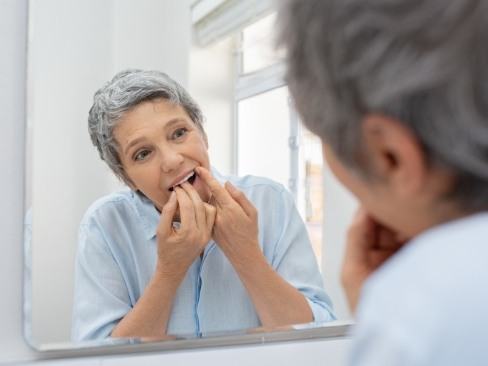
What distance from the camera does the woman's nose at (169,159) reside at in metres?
0.67

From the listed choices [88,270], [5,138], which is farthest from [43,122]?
[88,270]

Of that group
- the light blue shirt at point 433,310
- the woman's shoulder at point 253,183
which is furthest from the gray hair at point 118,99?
the light blue shirt at point 433,310

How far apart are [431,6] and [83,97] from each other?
0.44 m

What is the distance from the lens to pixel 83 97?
63 cm

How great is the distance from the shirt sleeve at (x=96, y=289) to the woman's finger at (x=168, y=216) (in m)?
0.07

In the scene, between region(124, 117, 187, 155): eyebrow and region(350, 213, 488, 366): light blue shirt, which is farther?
region(124, 117, 187, 155): eyebrow

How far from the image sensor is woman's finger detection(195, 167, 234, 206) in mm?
687

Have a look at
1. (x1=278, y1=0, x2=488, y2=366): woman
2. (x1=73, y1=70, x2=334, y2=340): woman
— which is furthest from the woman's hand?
(x1=73, y1=70, x2=334, y2=340): woman

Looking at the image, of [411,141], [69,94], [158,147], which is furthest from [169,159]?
[411,141]

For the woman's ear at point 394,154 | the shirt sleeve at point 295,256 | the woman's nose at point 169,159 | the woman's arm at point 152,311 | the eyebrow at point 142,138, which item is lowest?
the woman's arm at point 152,311

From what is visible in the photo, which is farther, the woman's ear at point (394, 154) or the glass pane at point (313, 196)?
the glass pane at point (313, 196)

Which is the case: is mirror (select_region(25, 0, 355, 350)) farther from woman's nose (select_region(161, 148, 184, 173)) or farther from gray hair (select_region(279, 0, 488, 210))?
gray hair (select_region(279, 0, 488, 210))

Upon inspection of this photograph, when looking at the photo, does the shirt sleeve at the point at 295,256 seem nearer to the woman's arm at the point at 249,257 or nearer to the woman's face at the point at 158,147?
the woman's arm at the point at 249,257

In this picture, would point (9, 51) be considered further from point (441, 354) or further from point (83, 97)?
point (441, 354)
